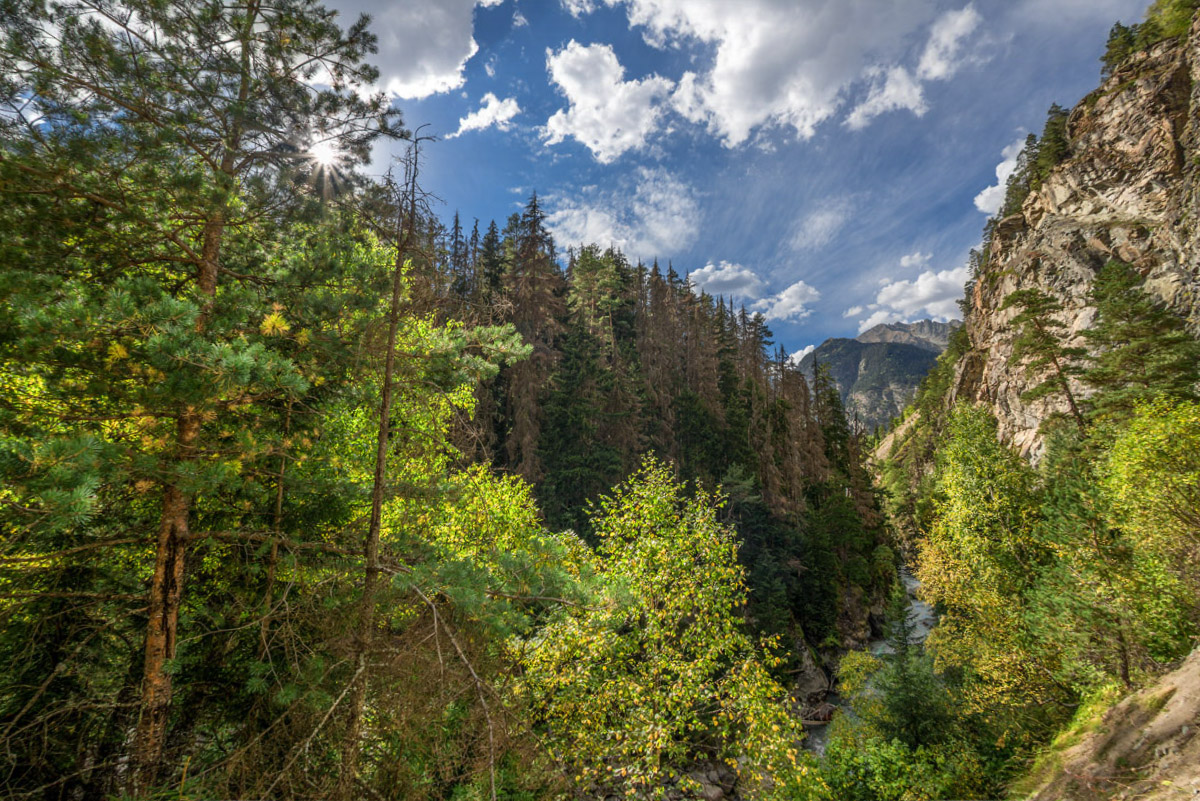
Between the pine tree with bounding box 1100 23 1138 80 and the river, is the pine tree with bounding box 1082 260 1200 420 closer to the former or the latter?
the river

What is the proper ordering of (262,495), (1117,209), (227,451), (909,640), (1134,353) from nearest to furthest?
(227,451) → (262,495) → (1134,353) → (909,640) → (1117,209)

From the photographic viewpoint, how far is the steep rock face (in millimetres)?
26344

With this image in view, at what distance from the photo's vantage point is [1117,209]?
32469mm

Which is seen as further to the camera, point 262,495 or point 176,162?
point 262,495

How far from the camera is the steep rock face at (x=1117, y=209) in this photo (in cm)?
2634

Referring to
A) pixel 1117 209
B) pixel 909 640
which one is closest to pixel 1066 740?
pixel 909 640

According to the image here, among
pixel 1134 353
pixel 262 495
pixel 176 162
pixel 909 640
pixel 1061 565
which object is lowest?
pixel 909 640

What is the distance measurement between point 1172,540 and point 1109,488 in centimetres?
322

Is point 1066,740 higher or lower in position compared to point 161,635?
lower

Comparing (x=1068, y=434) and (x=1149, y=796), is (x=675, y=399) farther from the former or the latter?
(x=1149, y=796)

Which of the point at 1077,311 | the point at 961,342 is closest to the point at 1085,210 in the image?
the point at 1077,311

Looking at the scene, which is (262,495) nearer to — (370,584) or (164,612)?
(164,612)

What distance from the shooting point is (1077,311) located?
1275 inches

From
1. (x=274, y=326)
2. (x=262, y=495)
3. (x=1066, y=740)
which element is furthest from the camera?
(x=1066, y=740)
